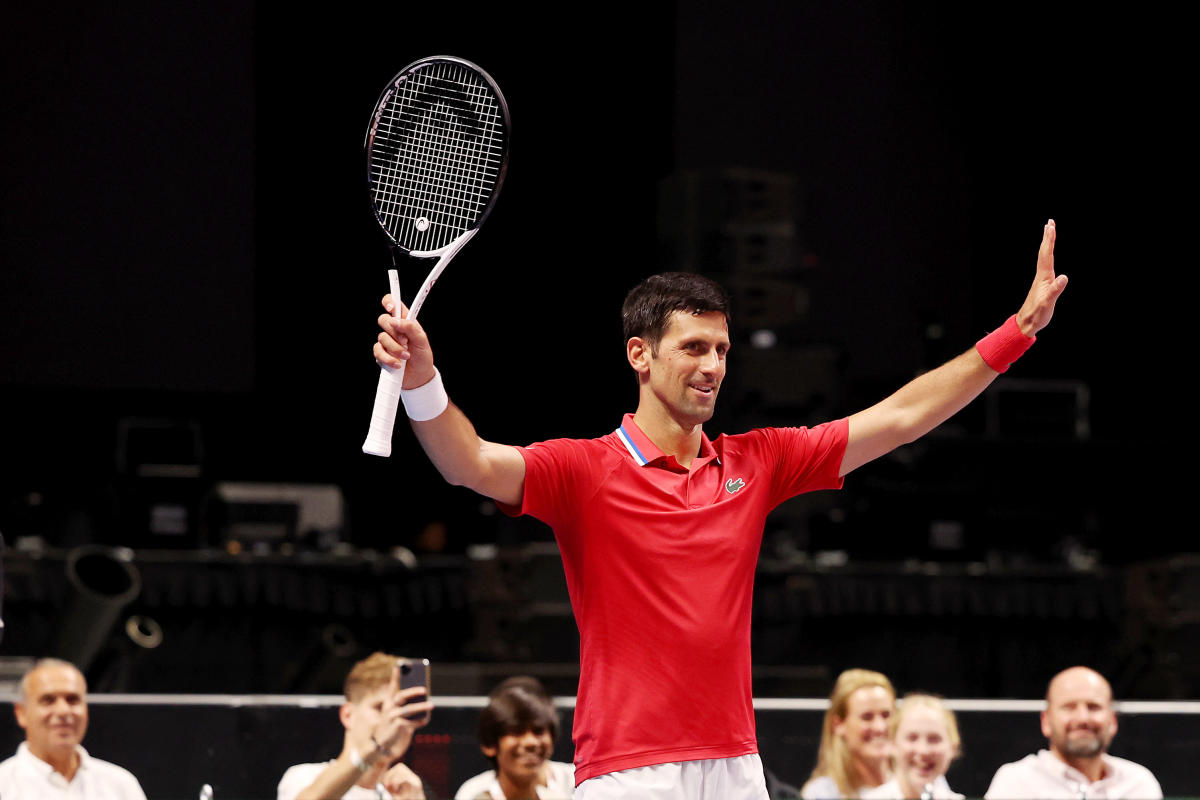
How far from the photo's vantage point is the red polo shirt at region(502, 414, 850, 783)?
7.68 feet

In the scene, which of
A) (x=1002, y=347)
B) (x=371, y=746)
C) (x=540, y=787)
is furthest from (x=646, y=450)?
(x=540, y=787)

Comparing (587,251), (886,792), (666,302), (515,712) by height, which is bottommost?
(886,792)

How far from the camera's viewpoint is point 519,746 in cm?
398

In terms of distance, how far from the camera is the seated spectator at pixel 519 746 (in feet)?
13.0

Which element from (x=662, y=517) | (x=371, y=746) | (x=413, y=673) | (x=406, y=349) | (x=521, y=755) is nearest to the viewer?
(x=406, y=349)

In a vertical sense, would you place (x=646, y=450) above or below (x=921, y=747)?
above

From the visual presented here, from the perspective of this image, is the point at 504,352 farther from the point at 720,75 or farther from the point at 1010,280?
the point at 1010,280

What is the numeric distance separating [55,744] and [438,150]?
2123mm

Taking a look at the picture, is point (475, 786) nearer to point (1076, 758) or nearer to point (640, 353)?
point (1076, 758)

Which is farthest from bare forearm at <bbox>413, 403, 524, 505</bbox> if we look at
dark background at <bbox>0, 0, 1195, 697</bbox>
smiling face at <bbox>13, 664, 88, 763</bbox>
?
dark background at <bbox>0, 0, 1195, 697</bbox>

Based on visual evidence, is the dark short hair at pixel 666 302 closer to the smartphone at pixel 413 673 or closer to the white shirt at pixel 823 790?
the smartphone at pixel 413 673

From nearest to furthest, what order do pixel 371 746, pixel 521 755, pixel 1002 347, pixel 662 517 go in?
1. pixel 662 517
2. pixel 1002 347
3. pixel 371 746
4. pixel 521 755

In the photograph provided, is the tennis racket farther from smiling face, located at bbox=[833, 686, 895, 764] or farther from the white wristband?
smiling face, located at bbox=[833, 686, 895, 764]

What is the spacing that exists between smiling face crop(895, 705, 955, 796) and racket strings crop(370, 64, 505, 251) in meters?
2.11
